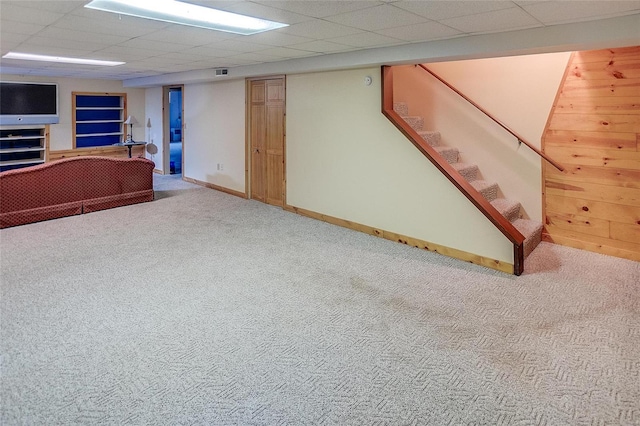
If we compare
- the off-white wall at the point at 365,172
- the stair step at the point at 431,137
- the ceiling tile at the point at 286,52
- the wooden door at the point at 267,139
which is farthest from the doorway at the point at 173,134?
the stair step at the point at 431,137

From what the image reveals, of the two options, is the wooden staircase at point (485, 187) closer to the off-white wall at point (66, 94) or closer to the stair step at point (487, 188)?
the stair step at point (487, 188)

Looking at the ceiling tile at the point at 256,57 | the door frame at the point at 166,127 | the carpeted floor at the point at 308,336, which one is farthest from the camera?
the door frame at the point at 166,127

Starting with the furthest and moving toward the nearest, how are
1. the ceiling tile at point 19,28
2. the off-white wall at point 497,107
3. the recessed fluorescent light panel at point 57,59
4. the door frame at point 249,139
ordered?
the door frame at point 249,139 < the recessed fluorescent light panel at point 57,59 < the off-white wall at point 497,107 < the ceiling tile at point 19,28

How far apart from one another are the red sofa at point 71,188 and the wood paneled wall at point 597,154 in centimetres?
591

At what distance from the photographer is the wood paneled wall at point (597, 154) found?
13.5ft

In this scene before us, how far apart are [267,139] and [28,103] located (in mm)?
5050

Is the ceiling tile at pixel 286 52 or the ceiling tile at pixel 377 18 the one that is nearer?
the ceiling tile at pixel 377 18

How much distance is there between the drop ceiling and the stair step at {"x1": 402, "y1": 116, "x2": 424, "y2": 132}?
48.4 inches

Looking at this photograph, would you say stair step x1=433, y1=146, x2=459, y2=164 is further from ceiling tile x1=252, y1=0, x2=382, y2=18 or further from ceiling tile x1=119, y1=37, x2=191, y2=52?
ceiling tile x1=119, y1=37, x2=191, y2=52

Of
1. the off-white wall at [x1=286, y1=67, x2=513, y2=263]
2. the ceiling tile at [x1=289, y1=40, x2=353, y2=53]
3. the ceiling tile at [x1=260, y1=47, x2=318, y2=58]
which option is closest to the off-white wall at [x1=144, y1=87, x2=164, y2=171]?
the off-white wall at [x1=286, y1=67, x2=513, y2=263]

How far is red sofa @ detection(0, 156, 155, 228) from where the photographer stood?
529 centimetres

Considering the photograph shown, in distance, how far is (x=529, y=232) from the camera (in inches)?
178

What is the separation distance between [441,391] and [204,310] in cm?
180

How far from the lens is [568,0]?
2594mm
